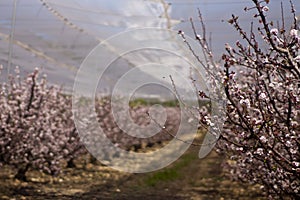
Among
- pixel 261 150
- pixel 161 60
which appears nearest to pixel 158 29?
pixel 161 60

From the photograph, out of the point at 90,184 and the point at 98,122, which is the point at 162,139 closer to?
the point at 98,122

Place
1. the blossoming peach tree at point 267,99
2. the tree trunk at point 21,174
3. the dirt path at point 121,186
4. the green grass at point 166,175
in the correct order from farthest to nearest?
the green grass at point 166,175, the tree trunk at point 21,174, the dirt path at point 121,186, the blossoming peach tree at point 267,99

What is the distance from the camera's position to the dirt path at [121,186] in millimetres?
6020

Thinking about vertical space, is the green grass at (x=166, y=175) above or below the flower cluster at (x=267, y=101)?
below

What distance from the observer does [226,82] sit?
2.30 meters

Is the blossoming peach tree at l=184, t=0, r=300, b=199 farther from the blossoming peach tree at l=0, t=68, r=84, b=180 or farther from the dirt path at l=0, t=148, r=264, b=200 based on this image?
the blossoming peach tree at l=0, t=68, r=84, b=180

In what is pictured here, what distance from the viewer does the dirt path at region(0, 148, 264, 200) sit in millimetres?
6020

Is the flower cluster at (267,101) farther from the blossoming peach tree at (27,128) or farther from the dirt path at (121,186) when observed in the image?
the blossoming peach tree at (27,128)

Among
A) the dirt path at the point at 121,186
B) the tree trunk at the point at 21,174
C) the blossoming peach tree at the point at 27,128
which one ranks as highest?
the blossoming peach tree at the point at 27,128

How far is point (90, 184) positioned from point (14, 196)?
6.52ft

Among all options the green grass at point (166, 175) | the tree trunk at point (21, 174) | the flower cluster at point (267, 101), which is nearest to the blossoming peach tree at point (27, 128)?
the tree trunk at point (21, 174)

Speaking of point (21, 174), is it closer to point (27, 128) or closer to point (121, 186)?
point (27, 128)

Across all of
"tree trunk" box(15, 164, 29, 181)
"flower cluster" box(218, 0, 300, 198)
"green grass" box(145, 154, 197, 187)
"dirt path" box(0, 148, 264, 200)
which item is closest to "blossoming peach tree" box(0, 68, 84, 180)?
"tree trunk" box(15, 164, 29, 181)

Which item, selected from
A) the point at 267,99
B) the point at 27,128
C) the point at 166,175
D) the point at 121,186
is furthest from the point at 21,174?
the point at 267,99
